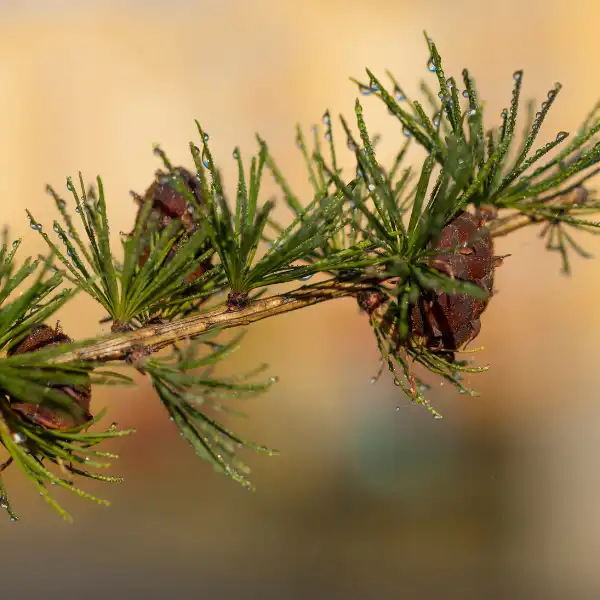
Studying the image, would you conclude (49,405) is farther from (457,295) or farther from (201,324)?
(457,295)

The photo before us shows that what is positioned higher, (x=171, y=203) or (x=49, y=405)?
(x=171, y=203)

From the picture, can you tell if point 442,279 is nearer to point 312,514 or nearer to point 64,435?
point 64,435

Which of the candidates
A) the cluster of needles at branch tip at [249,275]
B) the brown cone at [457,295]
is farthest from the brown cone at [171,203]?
the brown cone at [457,295]

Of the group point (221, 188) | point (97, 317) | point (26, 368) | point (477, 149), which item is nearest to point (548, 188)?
point (477, 149)

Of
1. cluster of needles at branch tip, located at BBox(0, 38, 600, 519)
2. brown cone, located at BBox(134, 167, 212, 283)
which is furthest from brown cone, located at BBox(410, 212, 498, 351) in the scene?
brown cone, located at BBox(134, 167, 212, 283)

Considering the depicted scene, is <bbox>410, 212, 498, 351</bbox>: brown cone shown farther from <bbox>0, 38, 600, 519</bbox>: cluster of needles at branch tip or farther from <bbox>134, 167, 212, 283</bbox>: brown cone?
<bbox>134, 167, 212, 283</bbox>: brown cone

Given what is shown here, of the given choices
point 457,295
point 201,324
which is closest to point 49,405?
point 201,324

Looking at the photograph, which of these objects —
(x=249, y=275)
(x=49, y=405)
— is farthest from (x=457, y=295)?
(x=49, y=405)
